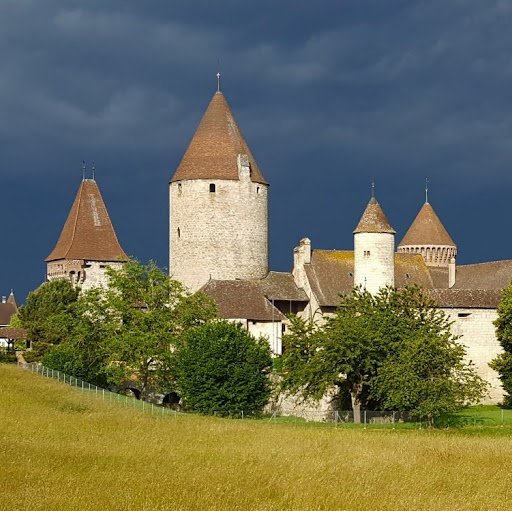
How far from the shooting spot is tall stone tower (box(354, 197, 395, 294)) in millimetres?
64625

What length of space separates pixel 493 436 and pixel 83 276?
46545 millimetres

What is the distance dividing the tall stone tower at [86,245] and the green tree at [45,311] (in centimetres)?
727

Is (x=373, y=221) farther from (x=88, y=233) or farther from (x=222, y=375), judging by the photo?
(x=88, y=233)

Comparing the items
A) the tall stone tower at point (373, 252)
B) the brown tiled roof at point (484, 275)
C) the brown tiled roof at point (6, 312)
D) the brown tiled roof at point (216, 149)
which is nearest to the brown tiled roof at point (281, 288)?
the tall stone tower at point (373, 252)

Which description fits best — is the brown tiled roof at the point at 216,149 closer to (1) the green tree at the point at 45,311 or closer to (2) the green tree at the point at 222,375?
(1) the green tree at the point at 45,311

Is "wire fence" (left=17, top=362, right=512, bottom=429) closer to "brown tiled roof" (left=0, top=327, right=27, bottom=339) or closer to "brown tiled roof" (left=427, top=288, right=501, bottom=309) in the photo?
"brown tiled roof" (left=427, top=288, right=501, bottom=309)

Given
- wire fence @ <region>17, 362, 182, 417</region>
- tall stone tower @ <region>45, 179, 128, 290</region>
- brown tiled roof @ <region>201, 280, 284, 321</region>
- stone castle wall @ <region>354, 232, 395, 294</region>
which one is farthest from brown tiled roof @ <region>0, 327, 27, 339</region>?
wire fence @ <region>17, 362, 182, 417</region>

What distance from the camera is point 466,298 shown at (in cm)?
5912

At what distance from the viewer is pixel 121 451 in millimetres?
28781

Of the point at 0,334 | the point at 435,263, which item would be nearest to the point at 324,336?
the point at 435,263

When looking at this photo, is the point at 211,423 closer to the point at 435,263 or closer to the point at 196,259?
the point at 196,259

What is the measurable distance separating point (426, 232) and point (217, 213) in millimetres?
23282

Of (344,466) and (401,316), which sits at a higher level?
(401,316)

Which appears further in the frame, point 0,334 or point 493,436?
point 0,334
